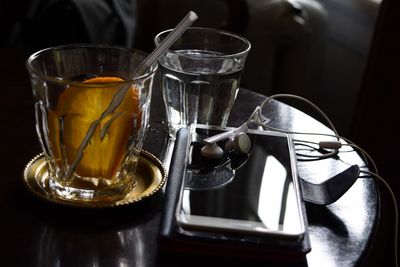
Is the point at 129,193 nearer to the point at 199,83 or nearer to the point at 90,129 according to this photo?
the point at 90,129

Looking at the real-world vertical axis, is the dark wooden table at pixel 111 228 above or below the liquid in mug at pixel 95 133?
below

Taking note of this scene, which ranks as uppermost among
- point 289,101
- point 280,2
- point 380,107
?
point 280,2

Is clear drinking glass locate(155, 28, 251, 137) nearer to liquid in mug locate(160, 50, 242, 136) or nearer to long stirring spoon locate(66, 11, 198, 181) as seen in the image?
liquid in mug locate(160, 50, 242, 136)

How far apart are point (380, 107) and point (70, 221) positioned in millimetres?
968

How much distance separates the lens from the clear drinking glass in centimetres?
70

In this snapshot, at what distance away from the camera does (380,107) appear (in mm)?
1325

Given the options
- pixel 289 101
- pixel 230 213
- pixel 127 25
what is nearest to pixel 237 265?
pixel 230 213

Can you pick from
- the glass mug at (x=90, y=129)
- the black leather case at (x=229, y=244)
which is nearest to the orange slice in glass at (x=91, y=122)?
the glass mug at (x=90, y=129)

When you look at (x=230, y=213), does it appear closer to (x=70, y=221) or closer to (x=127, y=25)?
(x=70, y=221)

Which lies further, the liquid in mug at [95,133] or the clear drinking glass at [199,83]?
the clear drinking glass at [199,83]

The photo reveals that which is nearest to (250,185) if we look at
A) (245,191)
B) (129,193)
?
(245,191)

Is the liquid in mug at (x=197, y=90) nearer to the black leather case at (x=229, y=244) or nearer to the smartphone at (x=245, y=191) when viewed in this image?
the smartphone at (x=245, y=191)

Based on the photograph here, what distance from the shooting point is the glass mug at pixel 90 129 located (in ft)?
1.74

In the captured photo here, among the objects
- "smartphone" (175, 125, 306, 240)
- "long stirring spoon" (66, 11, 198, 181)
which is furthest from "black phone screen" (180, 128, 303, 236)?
"long stirring spoon" (66, 11, 198, 181)
